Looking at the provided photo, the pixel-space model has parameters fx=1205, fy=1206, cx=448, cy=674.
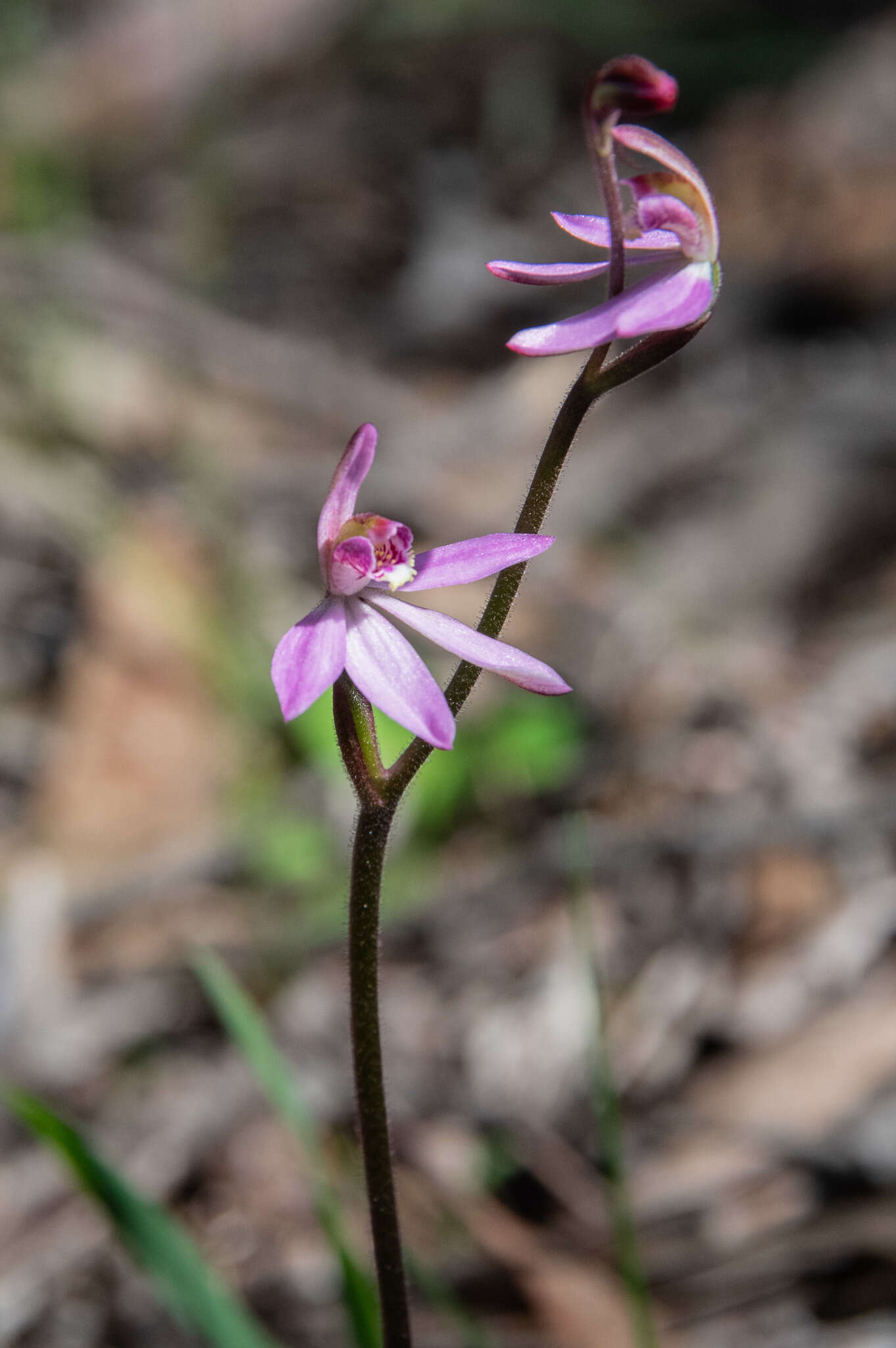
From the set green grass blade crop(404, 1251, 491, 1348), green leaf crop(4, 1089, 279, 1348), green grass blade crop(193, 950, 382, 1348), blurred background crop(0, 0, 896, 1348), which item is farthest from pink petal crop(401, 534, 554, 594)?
green grass blade crop(404, 1251, 491, 1348)

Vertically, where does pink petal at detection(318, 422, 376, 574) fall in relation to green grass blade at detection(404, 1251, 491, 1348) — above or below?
above

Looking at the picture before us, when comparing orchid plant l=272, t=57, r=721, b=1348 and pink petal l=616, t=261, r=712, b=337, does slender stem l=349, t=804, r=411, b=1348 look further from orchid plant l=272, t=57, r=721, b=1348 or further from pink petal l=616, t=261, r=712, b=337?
pink petal l=616, t=261, r=712, b=337

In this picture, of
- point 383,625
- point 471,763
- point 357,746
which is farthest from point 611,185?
point 471,763

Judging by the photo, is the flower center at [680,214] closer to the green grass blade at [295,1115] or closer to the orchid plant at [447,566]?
the orchid plant at [447,566]

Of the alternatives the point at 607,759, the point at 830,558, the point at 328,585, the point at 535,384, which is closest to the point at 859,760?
the point at 607,759

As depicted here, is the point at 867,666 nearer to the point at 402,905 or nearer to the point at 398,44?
the point at 402,905
